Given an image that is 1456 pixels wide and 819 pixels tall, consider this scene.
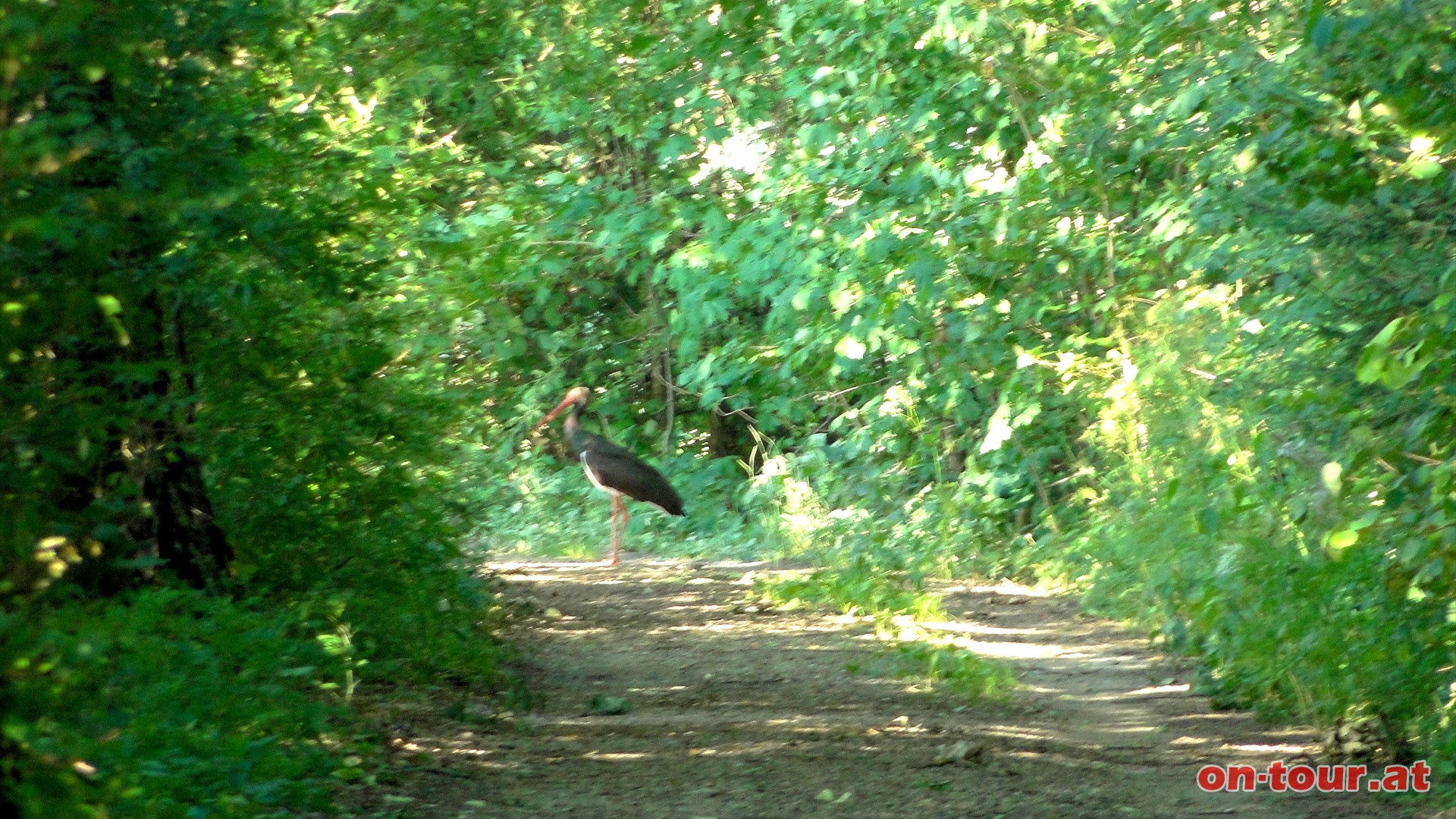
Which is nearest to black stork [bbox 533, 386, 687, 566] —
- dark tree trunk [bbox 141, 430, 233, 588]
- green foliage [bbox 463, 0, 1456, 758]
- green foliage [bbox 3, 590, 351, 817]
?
green foliage [bbox 463, 0, 1456, 758]

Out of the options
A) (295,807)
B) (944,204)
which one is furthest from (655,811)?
(944,204)

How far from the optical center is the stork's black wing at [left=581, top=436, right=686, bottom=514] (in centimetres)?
1386

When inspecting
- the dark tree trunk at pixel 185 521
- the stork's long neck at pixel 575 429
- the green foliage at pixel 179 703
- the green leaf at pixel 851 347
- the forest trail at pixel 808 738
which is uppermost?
the green leaf at pixel 851 347

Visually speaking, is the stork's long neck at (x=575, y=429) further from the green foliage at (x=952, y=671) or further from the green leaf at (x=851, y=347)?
the green foliage at (x=952, y=671)

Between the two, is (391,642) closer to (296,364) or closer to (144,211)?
(296,364)

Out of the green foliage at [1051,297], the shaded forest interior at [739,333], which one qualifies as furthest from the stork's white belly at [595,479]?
the green foliage at [1051,297]

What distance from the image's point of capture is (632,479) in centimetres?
1385

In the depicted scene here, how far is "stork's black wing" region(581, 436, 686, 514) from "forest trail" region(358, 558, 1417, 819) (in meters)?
4.24

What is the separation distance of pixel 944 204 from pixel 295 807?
25.2 feet

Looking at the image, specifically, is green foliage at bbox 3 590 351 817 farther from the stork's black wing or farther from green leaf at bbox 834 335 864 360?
the stork's black wing

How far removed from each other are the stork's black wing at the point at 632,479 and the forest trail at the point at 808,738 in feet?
13.9

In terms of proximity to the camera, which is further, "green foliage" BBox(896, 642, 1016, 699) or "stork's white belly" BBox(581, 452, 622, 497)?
"stork's white belly" BBox(581, 452, 622, 497)

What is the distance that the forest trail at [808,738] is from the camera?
5.37 metres

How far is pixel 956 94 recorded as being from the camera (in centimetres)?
1163
